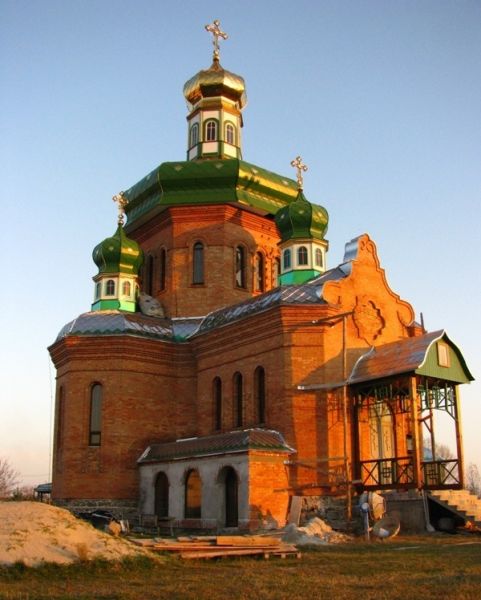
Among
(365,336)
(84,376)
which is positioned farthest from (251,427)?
(84,376)

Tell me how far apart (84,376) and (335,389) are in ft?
21.7

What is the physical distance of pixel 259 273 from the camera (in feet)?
72.6

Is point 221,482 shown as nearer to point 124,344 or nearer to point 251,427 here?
point 251,427

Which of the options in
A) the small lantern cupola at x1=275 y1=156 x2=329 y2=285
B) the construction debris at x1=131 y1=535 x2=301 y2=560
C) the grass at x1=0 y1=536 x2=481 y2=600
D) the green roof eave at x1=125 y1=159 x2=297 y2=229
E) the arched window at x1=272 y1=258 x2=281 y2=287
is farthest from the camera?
the arched window at x1=272 y1=258 x2=281 y2=287

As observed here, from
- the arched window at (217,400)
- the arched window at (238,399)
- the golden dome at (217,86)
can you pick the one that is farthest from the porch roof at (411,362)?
the golden dome at (217,86)

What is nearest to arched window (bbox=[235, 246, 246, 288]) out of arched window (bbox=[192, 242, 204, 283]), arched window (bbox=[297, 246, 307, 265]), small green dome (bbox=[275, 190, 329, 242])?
arched window (bbox=[192, 242, 204, 283])

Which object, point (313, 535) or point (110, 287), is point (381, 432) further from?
point (110, 287)

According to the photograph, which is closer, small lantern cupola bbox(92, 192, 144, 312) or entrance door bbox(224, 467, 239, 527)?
entrance door bbox(224, 467, 239, 527)

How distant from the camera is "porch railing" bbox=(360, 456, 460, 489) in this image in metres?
15.2

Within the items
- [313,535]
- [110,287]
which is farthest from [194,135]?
[313,535]

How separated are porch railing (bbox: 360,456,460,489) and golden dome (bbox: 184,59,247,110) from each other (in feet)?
44.8

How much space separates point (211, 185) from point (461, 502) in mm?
11275

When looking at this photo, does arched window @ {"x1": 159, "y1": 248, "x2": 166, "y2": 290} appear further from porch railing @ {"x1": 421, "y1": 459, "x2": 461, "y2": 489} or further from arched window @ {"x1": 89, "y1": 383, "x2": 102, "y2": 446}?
porch railing @ {"x1": 421, "y1": 459, "x2": 461, "y2": 489}

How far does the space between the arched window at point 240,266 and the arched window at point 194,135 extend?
15.0 ft
